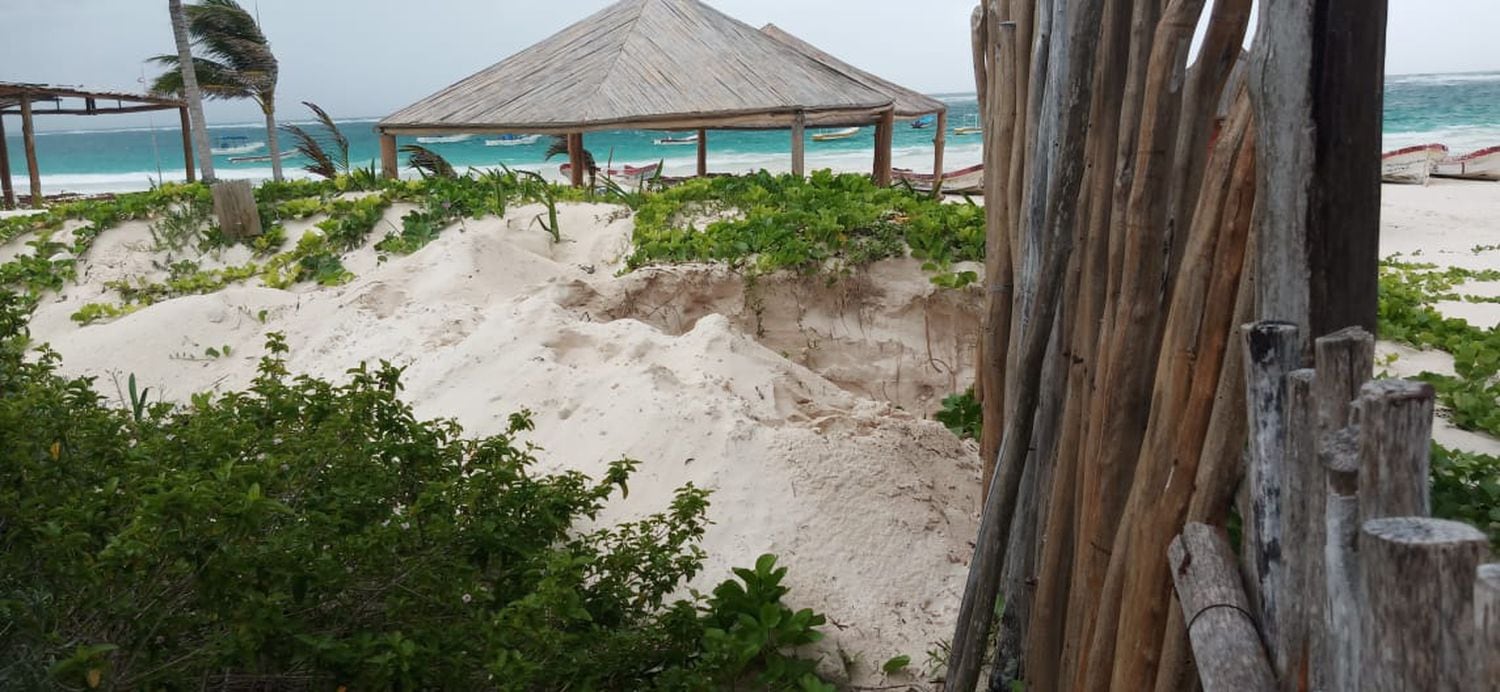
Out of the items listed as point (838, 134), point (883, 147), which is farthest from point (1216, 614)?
point (838, 134)

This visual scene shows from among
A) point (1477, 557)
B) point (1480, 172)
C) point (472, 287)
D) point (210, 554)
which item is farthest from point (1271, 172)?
point (1480, 172)

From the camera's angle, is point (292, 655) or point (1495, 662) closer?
point (1495, 662)

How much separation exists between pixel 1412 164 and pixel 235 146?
253ft

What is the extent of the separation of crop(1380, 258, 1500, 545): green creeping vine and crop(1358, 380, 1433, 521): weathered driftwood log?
2.00 m

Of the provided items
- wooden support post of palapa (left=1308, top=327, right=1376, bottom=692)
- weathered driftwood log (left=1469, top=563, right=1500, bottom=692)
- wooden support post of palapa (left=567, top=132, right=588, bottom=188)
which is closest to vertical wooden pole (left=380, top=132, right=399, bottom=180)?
wooden support post of palapa (left=567, top=132, right=588, bottom=188)

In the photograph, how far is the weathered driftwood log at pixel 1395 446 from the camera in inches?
45.8

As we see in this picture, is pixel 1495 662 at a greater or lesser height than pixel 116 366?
greater

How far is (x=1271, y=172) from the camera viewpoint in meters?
1.62

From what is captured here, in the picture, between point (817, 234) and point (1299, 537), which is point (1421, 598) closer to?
point (1299, 537)

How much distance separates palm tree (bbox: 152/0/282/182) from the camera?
18.4 m

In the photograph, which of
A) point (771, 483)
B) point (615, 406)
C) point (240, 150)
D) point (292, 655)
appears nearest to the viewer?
point (292, 655)

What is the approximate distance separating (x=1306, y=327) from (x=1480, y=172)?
75.8ft

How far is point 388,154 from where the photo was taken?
1105cm

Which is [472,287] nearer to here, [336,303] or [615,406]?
[336,303]
